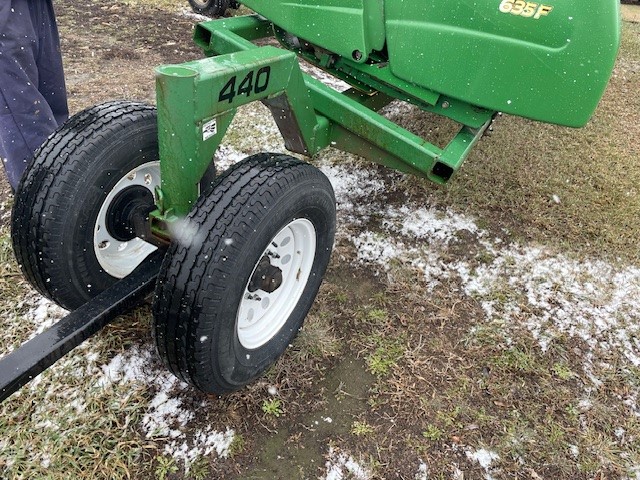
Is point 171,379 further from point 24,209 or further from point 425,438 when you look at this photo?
point 425,438

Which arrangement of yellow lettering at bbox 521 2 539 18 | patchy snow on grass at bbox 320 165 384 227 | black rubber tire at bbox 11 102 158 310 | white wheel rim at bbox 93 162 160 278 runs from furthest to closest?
patchy snow on grass at bbox 320 165 384 227 < yellow lettering at bbox 521 2 539 18 < white wheel rim at bbox 93 162 160 278 < black rubber tire at bbox 11 102 158 310

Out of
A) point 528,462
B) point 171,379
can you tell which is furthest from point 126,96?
point 528,462

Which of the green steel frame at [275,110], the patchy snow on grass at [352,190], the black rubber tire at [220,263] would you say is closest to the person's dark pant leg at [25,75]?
the green steel frame at [275,110]

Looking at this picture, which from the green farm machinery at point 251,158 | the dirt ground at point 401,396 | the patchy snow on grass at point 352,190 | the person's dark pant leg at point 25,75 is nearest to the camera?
the green farm machinery at point 251,158

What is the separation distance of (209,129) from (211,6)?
491cm

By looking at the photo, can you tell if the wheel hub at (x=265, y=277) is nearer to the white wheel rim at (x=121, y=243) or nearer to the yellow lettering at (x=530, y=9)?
the white wheel rim at (x=121, y=243)

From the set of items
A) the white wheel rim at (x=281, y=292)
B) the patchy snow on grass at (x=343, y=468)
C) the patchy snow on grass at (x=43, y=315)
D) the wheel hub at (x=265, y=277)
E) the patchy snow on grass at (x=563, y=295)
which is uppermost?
the wheel hub at (x=265, y=277)

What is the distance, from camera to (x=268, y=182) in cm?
179

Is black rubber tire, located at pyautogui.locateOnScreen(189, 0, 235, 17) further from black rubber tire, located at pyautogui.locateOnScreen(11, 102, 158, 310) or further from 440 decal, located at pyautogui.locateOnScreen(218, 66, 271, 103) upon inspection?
440 decal, located at pyautogui.locateOnScreen(218, 66, 271, 103)

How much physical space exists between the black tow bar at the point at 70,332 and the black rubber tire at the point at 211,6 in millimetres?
4798

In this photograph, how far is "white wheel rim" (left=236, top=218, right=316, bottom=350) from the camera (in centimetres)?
214

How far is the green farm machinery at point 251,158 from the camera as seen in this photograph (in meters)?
1.70

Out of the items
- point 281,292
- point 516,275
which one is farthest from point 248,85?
point 516,275

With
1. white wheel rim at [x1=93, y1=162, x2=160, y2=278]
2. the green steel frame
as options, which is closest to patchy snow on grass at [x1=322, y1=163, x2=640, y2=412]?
the green steel frame
